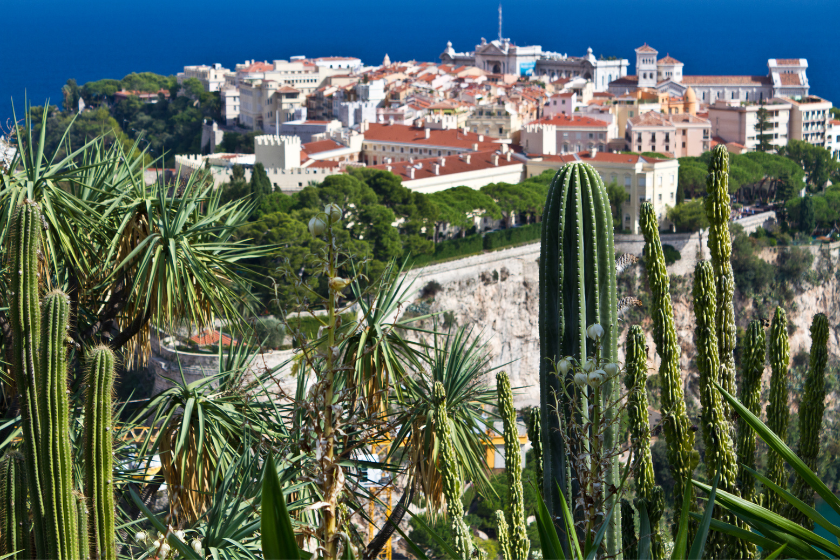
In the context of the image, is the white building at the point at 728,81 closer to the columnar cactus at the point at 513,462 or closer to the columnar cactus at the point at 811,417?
the columnar cactus at the point at 811,417

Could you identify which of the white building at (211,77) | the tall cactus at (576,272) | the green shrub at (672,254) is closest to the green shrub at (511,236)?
the green shrub at (672,254)

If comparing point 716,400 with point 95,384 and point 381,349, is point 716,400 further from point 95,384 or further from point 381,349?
point 95,384

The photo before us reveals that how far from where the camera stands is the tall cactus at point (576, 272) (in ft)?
15.0


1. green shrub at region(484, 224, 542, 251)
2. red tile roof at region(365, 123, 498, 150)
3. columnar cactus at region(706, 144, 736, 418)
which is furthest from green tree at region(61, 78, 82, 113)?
columnar cactus at region(706, 144, 736, 418)

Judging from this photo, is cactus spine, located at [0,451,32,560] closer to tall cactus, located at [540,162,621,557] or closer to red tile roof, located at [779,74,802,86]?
tall cactus, located at [540,162,621,557]

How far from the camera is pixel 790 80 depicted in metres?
70.2

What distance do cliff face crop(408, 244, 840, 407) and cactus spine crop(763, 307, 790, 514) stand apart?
24935 millimetres

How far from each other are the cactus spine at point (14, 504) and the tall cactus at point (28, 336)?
0.20 meters

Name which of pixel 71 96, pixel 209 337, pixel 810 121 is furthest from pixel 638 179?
pixel 71 96

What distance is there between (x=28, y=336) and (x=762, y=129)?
182 ft

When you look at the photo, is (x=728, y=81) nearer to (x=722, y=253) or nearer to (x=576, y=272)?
(x=722, y=253)

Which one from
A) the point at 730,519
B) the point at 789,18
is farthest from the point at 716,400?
the point at 789,18

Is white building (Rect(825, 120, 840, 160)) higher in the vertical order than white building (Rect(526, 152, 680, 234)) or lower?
higher

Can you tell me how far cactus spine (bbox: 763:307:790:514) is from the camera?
17.5 feet
